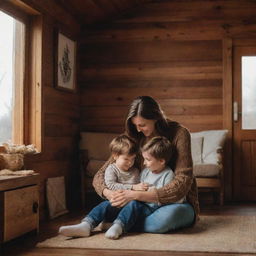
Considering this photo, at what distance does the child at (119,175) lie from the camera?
3.42m

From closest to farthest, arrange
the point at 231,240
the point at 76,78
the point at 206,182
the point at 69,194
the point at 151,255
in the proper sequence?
the point at 151,255 → the point at 231,240 → the point at 206,182 → the point at 69,194 → the point at 76,78

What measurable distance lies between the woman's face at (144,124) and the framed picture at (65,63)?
1.64 meters

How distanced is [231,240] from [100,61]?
3370 mm

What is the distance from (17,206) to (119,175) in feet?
2.57

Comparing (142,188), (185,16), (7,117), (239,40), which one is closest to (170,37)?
(185,16)

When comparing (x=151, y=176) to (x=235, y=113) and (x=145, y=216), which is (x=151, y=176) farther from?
(x=235, y=113)

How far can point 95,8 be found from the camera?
5.53 m

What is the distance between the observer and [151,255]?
9.34ft

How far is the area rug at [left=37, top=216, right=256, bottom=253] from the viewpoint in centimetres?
300

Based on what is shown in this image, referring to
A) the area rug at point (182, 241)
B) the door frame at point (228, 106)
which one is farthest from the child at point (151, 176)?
the door frame at point (228, 106)

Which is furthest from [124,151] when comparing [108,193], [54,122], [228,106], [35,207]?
[228,106]

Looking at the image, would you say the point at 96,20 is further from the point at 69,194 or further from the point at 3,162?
the point at 3,162

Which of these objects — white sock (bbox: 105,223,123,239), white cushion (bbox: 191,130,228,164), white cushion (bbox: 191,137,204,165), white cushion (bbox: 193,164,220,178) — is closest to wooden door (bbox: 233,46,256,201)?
white cushion (bbox: 191,130,228,164)

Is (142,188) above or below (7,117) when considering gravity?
below
